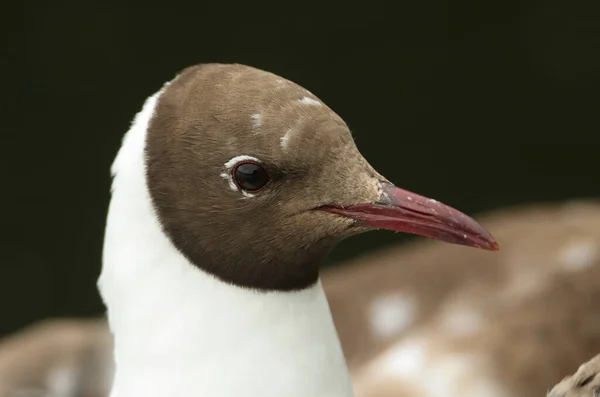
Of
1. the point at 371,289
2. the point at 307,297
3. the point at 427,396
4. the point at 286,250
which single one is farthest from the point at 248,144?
the point at 371,289

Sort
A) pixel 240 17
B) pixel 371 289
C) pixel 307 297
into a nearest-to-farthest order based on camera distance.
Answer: pixel 307 297 < pixel 371 289 < pixel 240 17

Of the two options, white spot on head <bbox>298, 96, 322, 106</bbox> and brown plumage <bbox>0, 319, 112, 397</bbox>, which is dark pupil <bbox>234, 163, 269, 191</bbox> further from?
brown plumage <bbox>0, 319, 112, 397</bbox>

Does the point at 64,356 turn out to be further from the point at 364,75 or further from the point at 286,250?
the point at 364,75

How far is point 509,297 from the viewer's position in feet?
9.31

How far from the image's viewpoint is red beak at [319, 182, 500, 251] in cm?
170

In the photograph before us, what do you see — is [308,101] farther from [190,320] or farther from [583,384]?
[583,384]

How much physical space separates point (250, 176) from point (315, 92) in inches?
101

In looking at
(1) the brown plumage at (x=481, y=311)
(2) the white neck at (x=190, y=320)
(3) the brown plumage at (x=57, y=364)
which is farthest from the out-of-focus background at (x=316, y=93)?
(2) the white neck at (x=190, y=320)

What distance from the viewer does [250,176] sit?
5.48 ft

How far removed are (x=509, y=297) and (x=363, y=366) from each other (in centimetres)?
45

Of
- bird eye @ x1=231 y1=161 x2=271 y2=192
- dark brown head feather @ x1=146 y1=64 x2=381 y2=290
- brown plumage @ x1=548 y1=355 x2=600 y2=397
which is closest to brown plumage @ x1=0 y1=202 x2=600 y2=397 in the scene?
brown plumage @ x1=548 y1=355 x2=600 y2=397

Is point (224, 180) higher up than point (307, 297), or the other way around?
point (224, 180)

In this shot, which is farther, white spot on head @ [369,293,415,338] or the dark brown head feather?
white spot on head @ [369,293,415,338]

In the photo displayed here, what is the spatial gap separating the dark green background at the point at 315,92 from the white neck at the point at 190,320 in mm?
2473
